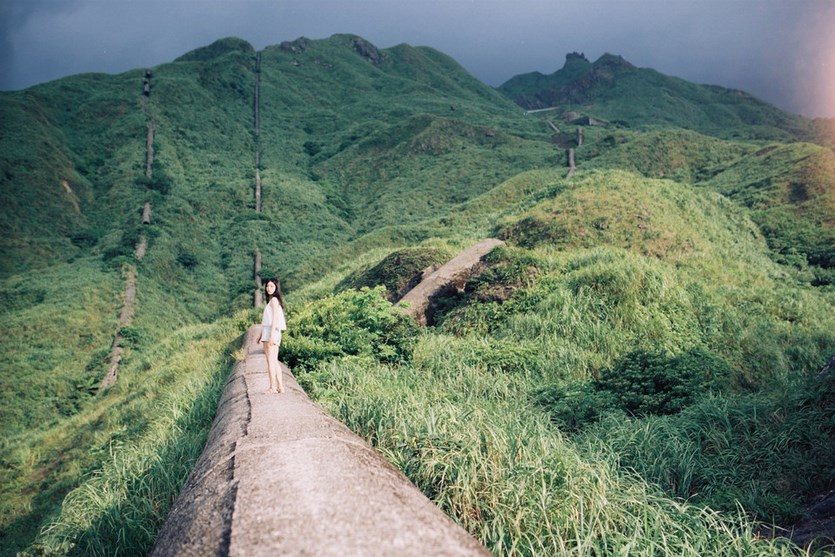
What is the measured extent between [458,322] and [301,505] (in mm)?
8502

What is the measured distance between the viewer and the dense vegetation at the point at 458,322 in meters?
3.87

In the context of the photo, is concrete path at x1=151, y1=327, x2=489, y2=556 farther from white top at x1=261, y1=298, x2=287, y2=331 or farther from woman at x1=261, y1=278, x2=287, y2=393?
white top at x1=261, y1=298, x2=287, y2=331

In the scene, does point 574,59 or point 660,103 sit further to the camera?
point 574,59

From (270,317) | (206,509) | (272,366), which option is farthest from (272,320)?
(206,509)

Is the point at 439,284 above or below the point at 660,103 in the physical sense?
below

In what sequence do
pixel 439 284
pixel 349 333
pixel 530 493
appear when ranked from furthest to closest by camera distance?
pixel 439 284
pixel 349 333
pixel 530 493

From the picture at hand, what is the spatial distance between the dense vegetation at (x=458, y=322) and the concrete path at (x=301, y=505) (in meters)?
0.90

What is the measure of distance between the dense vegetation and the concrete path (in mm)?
902

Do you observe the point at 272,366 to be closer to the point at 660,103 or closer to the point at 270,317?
the point at 270,317

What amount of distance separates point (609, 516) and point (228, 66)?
7442cm

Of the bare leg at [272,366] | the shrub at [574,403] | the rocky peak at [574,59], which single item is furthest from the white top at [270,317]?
the rocky peak at [574,59]

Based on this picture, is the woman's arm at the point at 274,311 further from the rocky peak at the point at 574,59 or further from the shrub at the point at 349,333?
the rocky peak at the point at 574,59

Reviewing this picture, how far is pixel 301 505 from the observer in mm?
1990

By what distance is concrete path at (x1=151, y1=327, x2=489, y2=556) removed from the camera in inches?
68.2
